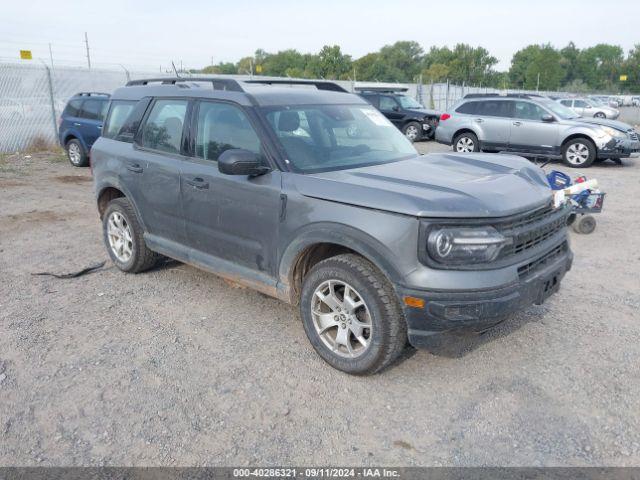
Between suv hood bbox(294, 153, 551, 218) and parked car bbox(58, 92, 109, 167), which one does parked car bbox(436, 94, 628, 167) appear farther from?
suv hood bbox(294, 153, 551, 218)

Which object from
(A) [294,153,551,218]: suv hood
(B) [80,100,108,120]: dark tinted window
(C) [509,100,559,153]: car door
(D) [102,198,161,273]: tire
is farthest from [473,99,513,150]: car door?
(D) [102,198,161,273]: tire

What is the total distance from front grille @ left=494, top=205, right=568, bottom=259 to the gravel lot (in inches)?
25.4

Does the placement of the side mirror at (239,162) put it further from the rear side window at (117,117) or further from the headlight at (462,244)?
the rear side window at (117,117)

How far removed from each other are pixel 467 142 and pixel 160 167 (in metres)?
11.9

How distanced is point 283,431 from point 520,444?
128 cm

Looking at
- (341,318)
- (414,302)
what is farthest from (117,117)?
(414,302)

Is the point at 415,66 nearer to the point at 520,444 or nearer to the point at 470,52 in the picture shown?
the point at 470,52

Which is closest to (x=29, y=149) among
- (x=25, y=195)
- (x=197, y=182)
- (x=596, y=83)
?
(x=25, y=195)

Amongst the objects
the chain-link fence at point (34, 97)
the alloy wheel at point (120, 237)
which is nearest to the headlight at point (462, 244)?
the alloy wheel at point (120, 237)

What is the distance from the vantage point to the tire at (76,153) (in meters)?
13.1

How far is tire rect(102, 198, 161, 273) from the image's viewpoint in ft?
17.2

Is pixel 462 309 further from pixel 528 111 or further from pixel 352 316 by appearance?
pixel 528 111

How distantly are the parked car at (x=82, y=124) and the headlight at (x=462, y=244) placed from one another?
11.1 m

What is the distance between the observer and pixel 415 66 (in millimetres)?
105000
